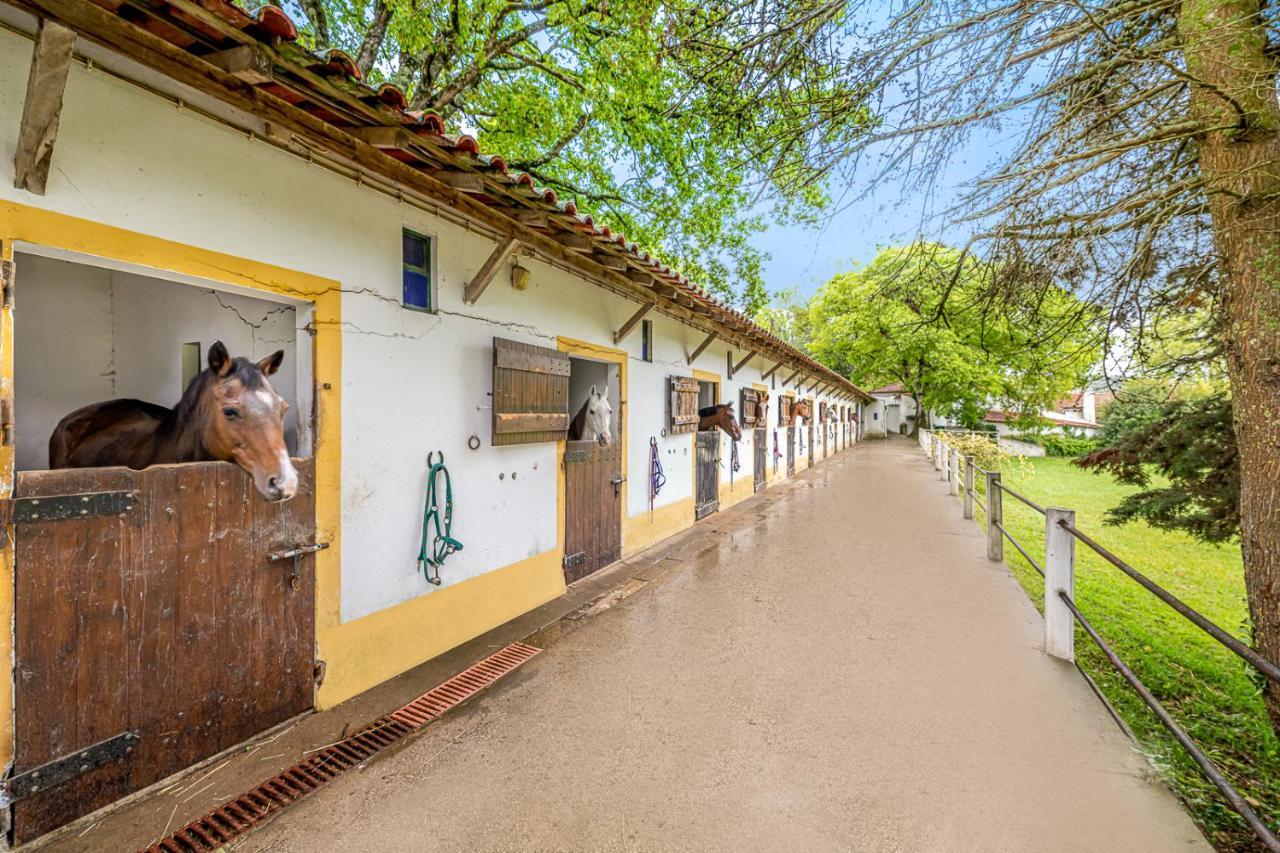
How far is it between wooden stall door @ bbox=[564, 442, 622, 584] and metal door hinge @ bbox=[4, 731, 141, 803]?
10.0ft

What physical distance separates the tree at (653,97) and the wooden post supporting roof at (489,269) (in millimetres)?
1467

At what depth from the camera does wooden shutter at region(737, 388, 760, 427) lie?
993cm

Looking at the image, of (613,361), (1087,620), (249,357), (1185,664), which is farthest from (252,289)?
(1185,664)

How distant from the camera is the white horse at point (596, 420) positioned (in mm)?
5043

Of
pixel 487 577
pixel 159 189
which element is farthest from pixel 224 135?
pixel 487 577

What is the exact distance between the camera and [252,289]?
2.45 m

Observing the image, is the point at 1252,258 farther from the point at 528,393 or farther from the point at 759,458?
the point at 759,458

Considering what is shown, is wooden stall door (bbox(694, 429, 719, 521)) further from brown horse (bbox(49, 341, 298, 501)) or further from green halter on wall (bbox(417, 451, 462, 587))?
brown horse (bbox(49, 341, 298, 501))

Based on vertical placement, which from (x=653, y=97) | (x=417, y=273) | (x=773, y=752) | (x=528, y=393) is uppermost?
(x=653, y=97)

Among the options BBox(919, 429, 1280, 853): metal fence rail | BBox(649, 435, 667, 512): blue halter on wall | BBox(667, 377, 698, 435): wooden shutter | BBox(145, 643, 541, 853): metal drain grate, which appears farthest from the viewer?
BBox(667, 377, 698, 435): wooden shutter

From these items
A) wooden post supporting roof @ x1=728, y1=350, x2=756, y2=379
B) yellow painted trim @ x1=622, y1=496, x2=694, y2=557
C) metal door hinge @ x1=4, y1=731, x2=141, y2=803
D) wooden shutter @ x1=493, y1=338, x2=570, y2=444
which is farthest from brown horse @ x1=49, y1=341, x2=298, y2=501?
→ wooden post supporting roof @ x1=728, y1=350, x2=756, y2=379

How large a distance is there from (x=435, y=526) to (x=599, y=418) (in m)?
2.07

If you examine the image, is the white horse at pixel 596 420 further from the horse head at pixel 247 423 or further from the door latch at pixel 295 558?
the horse head at pixel 247 423

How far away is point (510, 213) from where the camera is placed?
3422 mm
